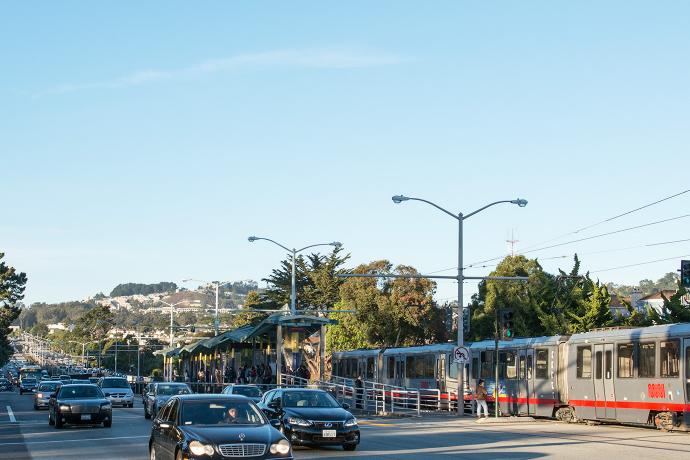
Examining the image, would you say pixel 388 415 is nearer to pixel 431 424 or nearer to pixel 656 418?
pixel 431 424

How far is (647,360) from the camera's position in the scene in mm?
32250

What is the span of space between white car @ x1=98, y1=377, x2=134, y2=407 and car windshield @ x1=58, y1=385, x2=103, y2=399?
68.5 feet

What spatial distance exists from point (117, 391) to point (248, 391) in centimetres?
2478

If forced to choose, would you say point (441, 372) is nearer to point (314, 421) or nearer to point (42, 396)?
point (42, 396)

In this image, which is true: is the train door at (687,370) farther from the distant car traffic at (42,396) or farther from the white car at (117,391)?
the white car at (117,391)

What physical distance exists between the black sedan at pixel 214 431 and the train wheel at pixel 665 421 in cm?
1755

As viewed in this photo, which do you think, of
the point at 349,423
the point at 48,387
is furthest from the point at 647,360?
the point at 48,387

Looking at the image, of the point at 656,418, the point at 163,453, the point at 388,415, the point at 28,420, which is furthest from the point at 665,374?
the point at 28,420

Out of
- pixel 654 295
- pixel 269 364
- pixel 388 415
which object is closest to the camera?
pixel 388 415

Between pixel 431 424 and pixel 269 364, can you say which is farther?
pixel 269 364

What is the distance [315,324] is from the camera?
48125mm

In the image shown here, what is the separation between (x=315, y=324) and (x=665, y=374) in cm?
2029

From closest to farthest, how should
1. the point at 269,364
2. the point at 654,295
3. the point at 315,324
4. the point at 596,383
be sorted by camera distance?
the point at 596,383, the point at 315,324, the point at 269,364, the point at 654,295

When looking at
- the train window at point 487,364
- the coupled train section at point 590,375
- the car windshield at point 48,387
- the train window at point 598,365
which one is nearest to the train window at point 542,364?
the coupled train section at point 590,375
